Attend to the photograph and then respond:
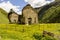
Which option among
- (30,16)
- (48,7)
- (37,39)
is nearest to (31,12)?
(30,16)

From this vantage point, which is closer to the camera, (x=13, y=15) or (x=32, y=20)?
(x=32, y=20)

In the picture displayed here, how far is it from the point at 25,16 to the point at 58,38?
6004 cm

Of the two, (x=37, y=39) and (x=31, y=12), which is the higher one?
(x=31, y=12)

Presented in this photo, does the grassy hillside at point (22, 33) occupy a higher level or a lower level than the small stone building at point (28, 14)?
lower

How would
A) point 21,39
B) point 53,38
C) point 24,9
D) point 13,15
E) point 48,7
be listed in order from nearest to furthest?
point 53,38 < point 21,39 < point 24,9 < point 13,15 < point 48,7

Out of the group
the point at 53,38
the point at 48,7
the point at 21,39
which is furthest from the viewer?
the point at 48,7

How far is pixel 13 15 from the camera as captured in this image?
12581 centimetres

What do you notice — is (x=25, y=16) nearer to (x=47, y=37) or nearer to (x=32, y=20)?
(x=32, y=20)

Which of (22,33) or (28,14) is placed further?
(28,14)

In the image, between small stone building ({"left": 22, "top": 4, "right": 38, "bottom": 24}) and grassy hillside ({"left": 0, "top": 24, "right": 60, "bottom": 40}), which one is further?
small stone building ({"left": 22, "top": 4, "right": 38, "bottom": 24})

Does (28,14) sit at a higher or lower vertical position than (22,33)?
higher

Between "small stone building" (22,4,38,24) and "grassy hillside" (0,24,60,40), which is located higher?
"small stone building" (22,4,38,24)

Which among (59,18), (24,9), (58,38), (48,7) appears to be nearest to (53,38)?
(58,38)

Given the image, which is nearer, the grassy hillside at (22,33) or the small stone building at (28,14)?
the grassy hillside at (22,33)
